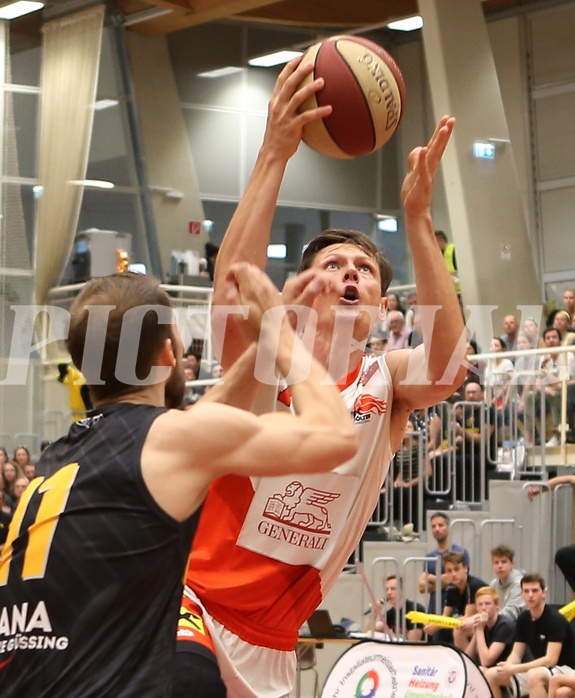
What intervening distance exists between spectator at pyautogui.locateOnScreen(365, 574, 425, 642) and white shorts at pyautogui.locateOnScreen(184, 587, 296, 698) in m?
6.18

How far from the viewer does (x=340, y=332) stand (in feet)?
13.2

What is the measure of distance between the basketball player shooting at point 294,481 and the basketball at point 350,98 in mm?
67

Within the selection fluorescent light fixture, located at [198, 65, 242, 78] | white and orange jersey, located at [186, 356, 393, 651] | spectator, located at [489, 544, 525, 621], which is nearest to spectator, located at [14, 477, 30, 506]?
spectator, located at [489, 544, 525, 621]

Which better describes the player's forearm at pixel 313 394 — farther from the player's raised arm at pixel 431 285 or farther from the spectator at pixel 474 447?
the spectator at pixel 474 447

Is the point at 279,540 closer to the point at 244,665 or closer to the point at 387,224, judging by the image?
the point at 244,665

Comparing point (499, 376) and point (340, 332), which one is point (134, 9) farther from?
point (340, 332)

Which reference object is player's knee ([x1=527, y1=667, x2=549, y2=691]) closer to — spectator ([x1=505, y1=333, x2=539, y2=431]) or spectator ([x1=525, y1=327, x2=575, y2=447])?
spectator ([x1=525, y1=327, x2=575, y2=447])

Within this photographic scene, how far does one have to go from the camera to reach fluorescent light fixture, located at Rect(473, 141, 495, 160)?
16.7m

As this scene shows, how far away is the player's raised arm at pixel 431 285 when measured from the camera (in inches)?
146

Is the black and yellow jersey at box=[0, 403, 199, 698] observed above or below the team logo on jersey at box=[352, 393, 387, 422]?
below

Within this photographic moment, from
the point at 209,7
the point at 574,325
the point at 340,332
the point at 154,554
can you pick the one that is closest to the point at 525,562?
the point at 574,325

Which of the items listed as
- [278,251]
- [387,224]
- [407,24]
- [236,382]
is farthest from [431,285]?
[387,224]

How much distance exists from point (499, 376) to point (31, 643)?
10.3m

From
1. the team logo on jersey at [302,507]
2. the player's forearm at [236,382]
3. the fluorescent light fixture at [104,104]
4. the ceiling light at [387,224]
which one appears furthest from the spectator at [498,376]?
the ceiling light at [387,224]
